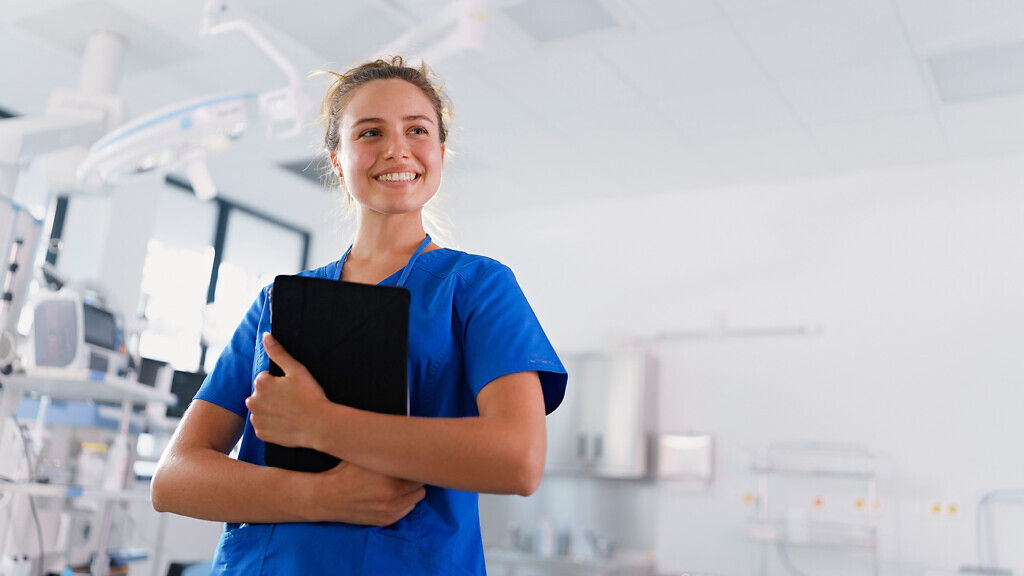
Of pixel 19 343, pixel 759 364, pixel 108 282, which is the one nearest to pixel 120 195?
pixel 108 282

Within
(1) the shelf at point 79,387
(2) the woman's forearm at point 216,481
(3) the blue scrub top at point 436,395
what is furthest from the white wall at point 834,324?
(2) the woman's forearm at point 216,481

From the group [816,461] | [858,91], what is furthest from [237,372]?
[816,461]

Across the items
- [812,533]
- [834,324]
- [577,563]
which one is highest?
[834,324]

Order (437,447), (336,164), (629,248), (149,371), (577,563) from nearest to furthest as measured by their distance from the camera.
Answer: (437,447) → (336,164) → (149,371) → (577,563) → (629,248)

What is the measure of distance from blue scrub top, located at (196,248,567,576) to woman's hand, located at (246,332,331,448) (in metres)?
0.08

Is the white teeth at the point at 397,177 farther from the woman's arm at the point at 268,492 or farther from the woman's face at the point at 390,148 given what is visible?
the woman's arm at the point at 268,492

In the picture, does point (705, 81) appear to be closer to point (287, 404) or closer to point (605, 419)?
point (605, 419)

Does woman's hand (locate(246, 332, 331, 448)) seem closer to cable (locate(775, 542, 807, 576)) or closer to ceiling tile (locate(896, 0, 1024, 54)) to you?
ceiling tile (locate(896, 0, 1024, 54))

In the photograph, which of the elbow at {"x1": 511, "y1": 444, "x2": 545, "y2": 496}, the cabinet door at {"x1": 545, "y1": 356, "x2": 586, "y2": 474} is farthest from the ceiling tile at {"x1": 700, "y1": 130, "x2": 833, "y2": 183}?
the elbow at {"x1": 511, "y1": 444, "x2": 545, "y2": 496}

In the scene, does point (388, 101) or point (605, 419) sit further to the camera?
point (605, 419)

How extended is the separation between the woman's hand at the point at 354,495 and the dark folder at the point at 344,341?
0.02 meters

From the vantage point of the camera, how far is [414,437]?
652mm

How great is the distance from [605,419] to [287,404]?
173 inches

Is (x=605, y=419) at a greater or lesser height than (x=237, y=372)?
greater
